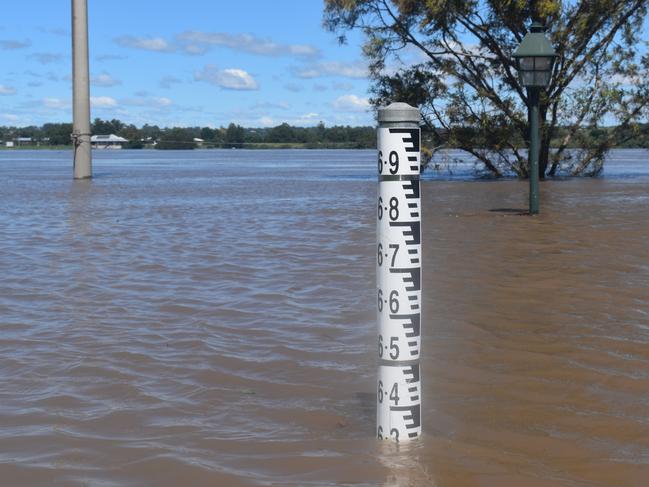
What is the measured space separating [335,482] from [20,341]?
3.46 m

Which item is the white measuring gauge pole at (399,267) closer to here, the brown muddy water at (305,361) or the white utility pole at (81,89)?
the brown muddy water at (305,361)

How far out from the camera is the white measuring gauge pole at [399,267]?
13.8 feet

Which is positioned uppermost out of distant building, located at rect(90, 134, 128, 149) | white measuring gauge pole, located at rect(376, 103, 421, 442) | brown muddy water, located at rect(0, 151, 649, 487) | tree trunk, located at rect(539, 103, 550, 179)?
distant building, located at rect(90, 134, 128, 149)

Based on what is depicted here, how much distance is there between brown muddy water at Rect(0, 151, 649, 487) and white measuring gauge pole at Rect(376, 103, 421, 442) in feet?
0.74

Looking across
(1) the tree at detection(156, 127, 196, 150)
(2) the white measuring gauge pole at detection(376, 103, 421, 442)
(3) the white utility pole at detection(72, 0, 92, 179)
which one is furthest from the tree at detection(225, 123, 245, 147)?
(2) the white measuring gauge pole at detection(376, 103, 421, 442)

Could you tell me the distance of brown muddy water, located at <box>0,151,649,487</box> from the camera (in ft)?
13.6

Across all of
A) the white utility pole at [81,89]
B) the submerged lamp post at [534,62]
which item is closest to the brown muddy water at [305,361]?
the submerged lamp post at [534,62]

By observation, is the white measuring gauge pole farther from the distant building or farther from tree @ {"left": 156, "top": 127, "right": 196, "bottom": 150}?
tree @ {"left": 156, "top": 127, "right": 196, "bottom": 150}

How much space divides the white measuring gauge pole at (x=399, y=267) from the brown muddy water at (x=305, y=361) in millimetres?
226

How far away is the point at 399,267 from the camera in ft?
13.9

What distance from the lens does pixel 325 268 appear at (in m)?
10.0

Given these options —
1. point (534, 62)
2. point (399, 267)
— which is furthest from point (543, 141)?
point (399, 267)

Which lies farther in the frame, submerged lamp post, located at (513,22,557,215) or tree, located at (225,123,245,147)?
tree, located at (225,123,245,147)

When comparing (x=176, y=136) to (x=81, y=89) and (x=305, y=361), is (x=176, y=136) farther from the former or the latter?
(x=305, y=361)
